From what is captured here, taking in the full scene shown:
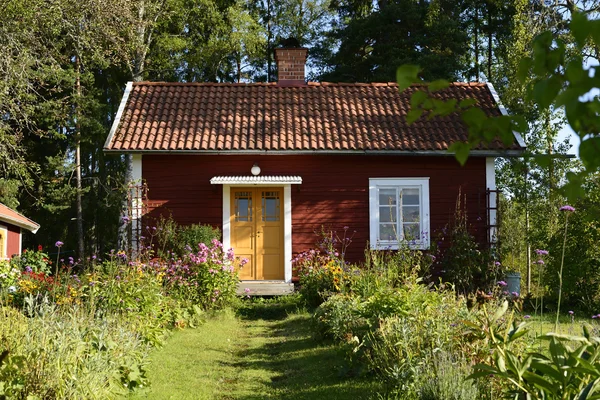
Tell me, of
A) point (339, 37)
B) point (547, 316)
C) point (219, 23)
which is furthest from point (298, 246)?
point (339, 37)

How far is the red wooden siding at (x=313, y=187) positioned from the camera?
44.2ft

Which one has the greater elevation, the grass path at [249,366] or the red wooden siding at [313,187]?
the red wooden siding at [313,187]

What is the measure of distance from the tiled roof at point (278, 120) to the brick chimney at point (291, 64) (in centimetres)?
28

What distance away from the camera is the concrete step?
13.0m

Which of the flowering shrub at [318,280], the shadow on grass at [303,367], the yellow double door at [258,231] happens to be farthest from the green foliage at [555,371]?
the yellow double door at [258,231]

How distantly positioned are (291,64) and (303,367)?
1034cm

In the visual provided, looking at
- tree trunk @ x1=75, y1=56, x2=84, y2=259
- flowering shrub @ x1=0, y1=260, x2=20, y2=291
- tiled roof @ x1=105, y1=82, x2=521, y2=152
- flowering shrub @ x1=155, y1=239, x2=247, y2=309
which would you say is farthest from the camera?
tree trunk @ x1=75, y1=56, x2=84, y2=259

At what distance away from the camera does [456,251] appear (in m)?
12.2

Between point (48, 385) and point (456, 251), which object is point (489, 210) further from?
point (48, 385)

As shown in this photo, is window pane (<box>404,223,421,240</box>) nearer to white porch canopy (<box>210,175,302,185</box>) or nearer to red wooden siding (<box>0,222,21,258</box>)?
white porch canopy (<box>210,175,302,185</box>)

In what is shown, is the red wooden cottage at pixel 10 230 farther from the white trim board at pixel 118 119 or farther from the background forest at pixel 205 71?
the white trim board at pixel 118 119

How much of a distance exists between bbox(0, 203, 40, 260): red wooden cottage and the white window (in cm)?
1090

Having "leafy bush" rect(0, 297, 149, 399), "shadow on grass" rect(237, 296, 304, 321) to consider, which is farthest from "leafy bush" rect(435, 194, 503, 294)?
"leafy bush" rect(0, 297, 149, 399)

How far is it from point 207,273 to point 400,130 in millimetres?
5694
